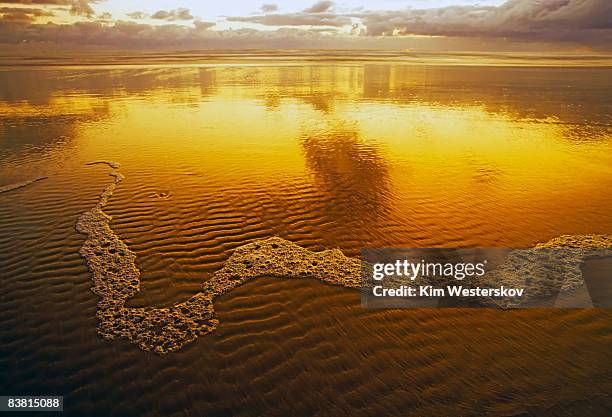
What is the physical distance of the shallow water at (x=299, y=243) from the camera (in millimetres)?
6012

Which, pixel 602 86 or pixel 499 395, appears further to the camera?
pixel 602 86

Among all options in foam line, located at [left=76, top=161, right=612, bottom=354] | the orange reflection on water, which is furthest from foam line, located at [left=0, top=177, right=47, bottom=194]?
foam line, located at [left=76, top=161, right=612, bottom=354]

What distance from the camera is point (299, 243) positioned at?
10.4 metres

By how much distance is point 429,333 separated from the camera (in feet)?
23.5

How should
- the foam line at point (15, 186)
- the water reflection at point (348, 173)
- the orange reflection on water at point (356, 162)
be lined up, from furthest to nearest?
the foam line at point (15, 186)
the water reflection at point (348, 173)
the orange reflection on water at point (356, 162)

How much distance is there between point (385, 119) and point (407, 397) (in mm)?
23036

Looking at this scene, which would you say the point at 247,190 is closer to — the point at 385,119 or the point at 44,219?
the point at 44,219

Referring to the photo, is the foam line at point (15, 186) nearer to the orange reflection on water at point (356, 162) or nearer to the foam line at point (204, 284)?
the orange reflection on water at point (356, 162)

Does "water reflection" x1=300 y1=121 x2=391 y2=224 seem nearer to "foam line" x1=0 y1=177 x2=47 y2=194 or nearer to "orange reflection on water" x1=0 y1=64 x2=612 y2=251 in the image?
"orange reflection on water" x1=0 y1=64 x2=612 y2=251

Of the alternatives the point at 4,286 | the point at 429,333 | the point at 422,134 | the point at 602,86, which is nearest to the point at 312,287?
the point at 429,333

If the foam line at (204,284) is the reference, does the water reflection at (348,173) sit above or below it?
above

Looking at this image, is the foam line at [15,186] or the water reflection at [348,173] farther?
the foam line at [15,186]

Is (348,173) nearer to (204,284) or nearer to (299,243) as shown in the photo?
(299,243)

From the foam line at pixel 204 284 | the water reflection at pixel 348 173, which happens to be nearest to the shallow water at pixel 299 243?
the water reflection at pixel 348 173
